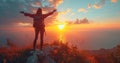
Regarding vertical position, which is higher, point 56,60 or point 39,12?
point 39,12

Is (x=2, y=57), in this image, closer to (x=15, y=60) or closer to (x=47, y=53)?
(x=15, y=60)

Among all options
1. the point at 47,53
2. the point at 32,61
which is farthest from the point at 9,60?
the point at 47,53

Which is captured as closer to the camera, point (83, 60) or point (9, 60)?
point (9, 60)

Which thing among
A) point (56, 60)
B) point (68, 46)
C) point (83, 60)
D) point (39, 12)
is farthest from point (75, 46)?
point (39, 12)

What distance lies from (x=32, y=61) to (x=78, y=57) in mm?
3876

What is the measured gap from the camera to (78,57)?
1795 cm

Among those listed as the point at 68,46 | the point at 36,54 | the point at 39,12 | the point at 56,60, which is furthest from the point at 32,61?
the point at 68,46

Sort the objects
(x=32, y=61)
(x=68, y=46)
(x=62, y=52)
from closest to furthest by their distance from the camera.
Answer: (x=32, y=61)
(x=62, y=52)
(x=68, y=46)

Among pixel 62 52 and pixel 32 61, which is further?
pixel 62 52

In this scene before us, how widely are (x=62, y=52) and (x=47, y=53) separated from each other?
1.30m

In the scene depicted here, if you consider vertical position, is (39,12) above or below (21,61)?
above

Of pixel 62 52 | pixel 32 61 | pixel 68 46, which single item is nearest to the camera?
pixel 32 61

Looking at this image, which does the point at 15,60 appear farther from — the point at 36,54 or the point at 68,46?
the point at 68,46

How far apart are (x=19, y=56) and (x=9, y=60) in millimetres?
761
